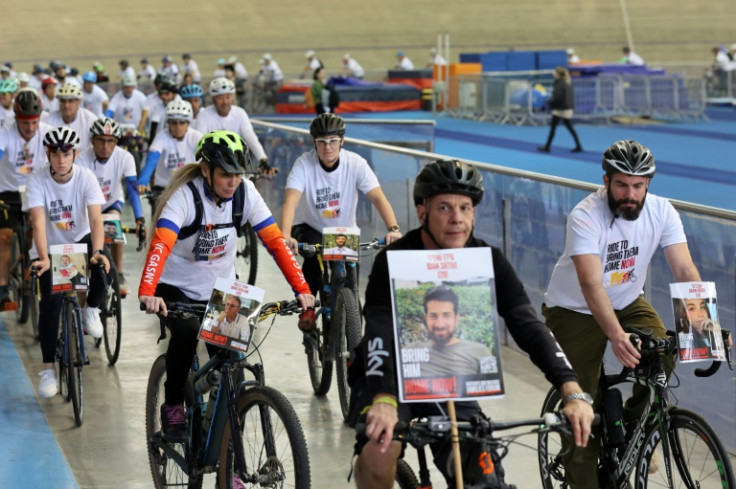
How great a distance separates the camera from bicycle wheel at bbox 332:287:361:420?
7.69 metres

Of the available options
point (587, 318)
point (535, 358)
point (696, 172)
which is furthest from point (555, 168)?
point (535, 358)

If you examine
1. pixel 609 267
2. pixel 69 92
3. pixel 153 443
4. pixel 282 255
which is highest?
pixel 69 92

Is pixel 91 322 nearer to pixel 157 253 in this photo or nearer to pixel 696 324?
pixel 157 253

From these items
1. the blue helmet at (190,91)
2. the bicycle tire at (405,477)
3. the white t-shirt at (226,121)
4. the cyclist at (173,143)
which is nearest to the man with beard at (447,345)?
the bicycle tire at (405,477)

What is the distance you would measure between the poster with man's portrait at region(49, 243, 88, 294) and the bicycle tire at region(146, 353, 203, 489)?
2033 millimetres

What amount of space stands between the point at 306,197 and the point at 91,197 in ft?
5.15

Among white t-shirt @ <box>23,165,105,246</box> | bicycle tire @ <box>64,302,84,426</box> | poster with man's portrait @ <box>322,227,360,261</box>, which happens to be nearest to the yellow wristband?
poster with man's portrait @ <box>322,227,360,261</box>

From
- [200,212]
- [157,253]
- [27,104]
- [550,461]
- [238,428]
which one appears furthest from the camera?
[27,104]

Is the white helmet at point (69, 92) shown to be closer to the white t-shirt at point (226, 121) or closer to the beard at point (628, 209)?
the white t-shirt at point (226, 121)

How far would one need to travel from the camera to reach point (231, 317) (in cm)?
502

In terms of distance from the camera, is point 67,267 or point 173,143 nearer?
point 67,267

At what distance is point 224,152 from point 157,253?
0.57 metres

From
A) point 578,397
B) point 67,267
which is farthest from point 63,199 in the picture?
point 578,397

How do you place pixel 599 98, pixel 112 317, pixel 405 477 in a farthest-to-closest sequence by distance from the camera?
pixel 599 98 → pixel 112 317 → pixel 405 477
